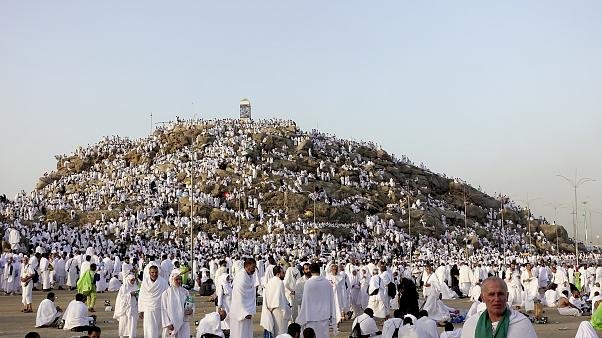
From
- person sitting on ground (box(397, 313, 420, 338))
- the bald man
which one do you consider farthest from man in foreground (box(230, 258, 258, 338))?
the bald man

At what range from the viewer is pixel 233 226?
64812 mm

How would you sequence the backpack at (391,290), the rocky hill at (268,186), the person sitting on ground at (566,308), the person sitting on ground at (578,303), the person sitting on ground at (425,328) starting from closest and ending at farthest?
the person sitting on ground at (425,328)
the backpack at (391,290)
the person sitting on ground at (566,308)
the person sitting on ground at (578,303)
the rocky hill at (268,186)

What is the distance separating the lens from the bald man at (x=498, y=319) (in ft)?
16.8

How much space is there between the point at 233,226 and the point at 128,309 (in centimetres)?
4884

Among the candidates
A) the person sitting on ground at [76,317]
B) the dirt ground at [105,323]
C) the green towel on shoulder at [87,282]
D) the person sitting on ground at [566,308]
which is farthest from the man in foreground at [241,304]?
the person sitting on ground at [566,308]

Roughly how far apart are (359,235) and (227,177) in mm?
16206

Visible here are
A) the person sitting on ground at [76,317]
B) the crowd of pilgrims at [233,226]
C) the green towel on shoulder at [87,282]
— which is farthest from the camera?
the crowd of pilgrims at [233,226]

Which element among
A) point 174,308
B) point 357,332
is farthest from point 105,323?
point 357,332

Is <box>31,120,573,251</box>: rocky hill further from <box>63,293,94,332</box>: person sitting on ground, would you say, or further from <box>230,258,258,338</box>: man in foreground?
<box>230,258,258,338</box>: man in foreground

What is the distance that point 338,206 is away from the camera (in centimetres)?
6969

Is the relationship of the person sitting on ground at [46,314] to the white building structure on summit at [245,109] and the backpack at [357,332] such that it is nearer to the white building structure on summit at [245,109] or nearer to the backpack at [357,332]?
the backpack at [357,332]

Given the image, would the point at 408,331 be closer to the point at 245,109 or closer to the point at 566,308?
the point at 566,308

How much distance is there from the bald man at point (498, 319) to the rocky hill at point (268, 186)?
5644cm

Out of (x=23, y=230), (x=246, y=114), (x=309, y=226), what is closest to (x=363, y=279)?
(x=23, y=230)
